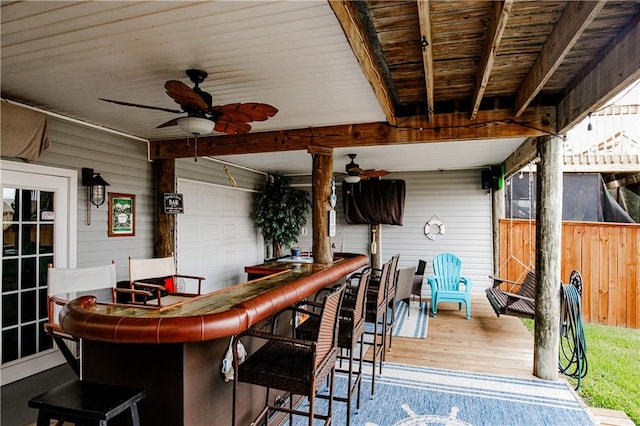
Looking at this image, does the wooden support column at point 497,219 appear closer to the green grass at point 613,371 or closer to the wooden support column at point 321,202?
the green grass at point 613,371

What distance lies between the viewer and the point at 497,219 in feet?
22.6

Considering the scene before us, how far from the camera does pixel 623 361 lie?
4.07m

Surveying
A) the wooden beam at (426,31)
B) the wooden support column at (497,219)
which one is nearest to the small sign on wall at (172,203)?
the wooden beam at (426,31)

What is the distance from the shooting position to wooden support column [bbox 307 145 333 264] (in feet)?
14.4

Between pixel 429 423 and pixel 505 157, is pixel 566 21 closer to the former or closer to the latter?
pixel 429 423

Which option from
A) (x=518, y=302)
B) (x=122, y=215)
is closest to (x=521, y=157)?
(x=518, y=302)

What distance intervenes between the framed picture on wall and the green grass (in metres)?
5.03

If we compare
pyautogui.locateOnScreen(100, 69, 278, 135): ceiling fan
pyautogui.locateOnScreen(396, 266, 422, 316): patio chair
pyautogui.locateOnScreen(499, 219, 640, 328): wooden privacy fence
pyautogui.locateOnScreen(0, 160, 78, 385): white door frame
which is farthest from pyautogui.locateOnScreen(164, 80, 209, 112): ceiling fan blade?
pyautogui.locateOnScreen(499, 219, 640, 328): wooden privacy fence

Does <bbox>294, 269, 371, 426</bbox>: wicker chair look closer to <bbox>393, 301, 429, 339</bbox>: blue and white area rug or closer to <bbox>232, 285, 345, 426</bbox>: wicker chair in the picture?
<bbox>232, 285, 345, 426</bbox>: wicker chair

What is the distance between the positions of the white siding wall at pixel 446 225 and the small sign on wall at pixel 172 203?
12.5 feet

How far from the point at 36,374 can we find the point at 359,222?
18.5 feet

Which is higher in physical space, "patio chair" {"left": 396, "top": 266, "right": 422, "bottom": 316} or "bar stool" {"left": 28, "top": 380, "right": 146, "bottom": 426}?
"bar stool" {"left": 28, "top": 380, "right": 146, "bottom": 426}

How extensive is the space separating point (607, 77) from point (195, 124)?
9.09 feet

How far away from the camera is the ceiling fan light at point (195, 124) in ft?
8.54
